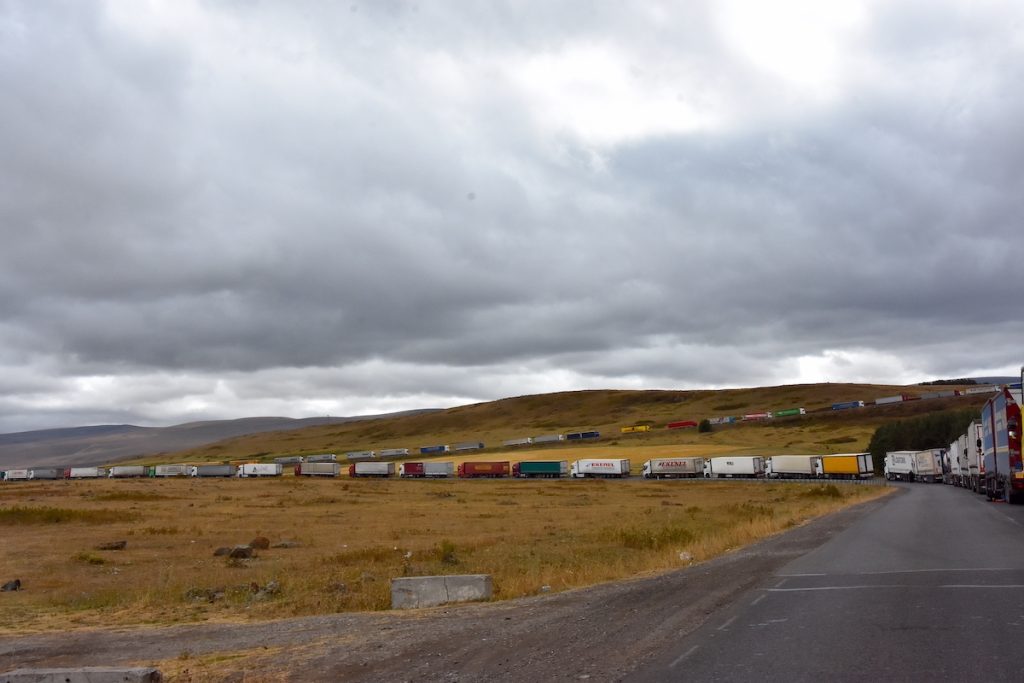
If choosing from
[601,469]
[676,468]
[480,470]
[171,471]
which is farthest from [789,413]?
[171,471]

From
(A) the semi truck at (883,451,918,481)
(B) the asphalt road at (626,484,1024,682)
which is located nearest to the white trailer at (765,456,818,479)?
(A) the semi truck at (883,451,918,481)

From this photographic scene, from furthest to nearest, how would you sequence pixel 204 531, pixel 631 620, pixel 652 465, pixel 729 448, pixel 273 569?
1. pixel 729 448
2. pixel 652 465
3. pixel 204 531
4. pixel 273 569
5. pixel 631 620

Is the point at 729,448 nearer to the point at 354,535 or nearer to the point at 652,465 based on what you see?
the point at 652,465

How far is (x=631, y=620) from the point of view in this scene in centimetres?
1269

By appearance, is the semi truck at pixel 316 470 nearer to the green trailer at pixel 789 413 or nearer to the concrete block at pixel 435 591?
the green trailer at pixel 789 413

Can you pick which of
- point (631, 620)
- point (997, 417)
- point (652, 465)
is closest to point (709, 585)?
point (631, 620)

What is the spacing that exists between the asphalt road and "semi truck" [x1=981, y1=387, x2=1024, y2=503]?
45.8 feet

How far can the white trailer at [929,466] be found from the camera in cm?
8356

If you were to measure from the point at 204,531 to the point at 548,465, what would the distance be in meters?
85.4

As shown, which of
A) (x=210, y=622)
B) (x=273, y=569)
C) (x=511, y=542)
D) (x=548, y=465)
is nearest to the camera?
(x=210, y=622)

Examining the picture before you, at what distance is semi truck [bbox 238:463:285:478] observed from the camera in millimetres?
140750

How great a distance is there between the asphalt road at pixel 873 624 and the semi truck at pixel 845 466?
81.7 m

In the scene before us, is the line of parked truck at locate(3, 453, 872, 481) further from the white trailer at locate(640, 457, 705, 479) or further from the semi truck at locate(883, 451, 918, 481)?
the semi truck at locate(883, 451, 918, 481)

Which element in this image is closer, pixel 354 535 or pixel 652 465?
pixel 354 535
